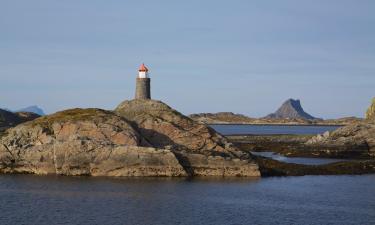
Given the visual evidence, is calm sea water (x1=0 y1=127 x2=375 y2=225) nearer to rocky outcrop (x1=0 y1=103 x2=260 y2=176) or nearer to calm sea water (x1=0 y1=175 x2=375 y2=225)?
calm sea water (x1=0 y1=175 x2=375 y2=225)

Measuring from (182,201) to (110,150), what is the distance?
15.5 m

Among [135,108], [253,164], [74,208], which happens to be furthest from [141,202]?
[135,108]

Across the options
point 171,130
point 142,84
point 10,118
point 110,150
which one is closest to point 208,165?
point 171,130

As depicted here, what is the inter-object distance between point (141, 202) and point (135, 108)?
88.9 ft

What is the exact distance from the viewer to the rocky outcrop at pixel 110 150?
65.6 meters

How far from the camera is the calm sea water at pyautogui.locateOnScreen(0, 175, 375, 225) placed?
45.6 metres

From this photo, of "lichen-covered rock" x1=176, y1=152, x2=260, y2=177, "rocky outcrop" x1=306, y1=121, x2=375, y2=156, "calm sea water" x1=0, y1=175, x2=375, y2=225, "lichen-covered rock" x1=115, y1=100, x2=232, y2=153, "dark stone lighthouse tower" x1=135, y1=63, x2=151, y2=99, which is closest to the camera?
"calm sea water" x1=0, y1=175, x2=375, y2=225

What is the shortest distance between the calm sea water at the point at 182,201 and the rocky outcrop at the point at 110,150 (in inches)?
90.8

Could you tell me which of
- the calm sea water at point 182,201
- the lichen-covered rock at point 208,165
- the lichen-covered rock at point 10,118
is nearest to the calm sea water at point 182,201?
the calm sea water at point 182,201

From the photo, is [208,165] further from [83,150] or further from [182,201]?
[182,201]

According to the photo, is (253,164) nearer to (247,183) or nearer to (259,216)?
(247,183)

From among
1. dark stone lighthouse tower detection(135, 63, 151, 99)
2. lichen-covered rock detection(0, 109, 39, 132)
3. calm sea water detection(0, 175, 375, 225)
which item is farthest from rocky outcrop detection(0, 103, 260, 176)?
lichen-covered rock detection(0, 109, 39, 132)

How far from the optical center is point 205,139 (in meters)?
71.9

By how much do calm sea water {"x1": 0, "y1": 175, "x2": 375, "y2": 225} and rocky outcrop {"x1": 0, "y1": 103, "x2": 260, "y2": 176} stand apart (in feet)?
7.56
